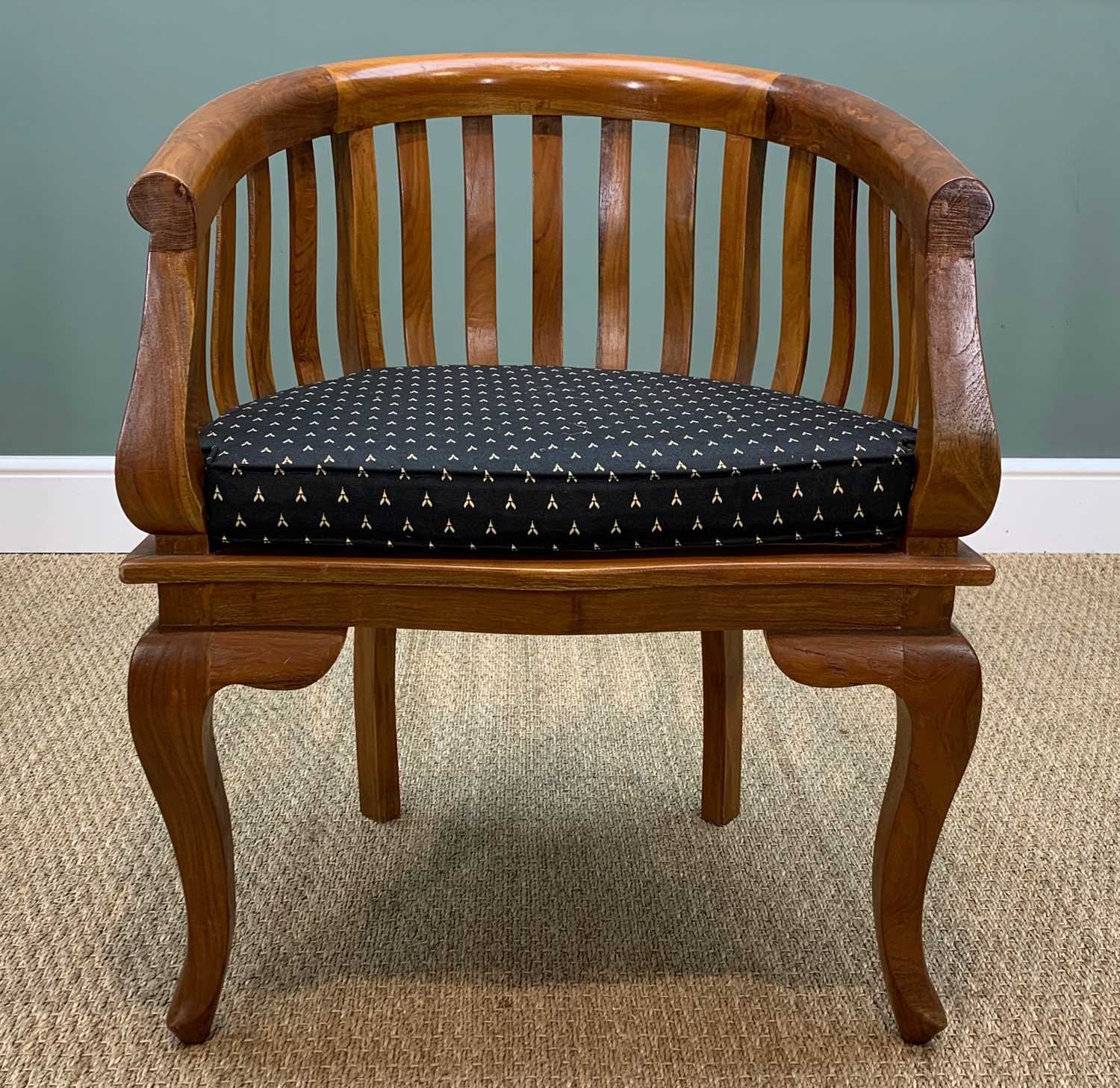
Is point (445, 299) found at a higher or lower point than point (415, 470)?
lower

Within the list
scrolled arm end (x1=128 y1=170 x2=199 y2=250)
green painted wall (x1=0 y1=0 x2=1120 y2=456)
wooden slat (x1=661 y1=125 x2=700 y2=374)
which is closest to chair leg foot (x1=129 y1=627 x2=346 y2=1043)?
scrolled arm end (x1=128 y1=170 x2=199 y2=250)

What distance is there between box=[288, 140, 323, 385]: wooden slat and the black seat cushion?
29 centimetres

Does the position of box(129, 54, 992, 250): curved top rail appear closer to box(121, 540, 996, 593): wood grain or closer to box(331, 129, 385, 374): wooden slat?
box(331, 129, 385, 374): wooden slat

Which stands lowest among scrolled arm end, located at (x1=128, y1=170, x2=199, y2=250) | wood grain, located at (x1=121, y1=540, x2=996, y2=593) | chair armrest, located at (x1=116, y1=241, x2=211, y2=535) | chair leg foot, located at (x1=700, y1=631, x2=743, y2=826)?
chair leg foot, located at (x1=700, y1=631, x2=743, y2=826)

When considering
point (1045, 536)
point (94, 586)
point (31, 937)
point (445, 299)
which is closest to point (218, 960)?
point (31, 937)

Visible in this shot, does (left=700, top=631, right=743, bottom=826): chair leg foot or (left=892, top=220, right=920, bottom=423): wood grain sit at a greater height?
(left=892, top=220, right=920, bottom=423): wood grain

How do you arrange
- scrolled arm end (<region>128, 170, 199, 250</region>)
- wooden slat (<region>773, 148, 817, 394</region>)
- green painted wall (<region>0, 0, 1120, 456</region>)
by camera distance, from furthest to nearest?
green painted wall (<region>0, 0, 1120, 456</region>) < wooden slat (<region>773, 148, 817, 394</region>) < scrolled arm end (<region>128, 170, 199, 250</region>)

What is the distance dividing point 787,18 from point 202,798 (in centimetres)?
147

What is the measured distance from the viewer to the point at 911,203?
2.58ft

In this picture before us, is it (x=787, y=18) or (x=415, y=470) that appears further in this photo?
(x=787, y=18)

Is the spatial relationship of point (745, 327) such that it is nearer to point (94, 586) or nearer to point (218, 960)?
point (218, 960)

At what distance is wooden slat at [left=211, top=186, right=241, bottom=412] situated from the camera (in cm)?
88

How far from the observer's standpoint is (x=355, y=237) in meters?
1.11

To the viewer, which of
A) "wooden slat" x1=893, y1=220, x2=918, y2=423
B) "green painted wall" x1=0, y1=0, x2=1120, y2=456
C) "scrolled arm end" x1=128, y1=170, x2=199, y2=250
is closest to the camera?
"scrolled arm end" x1=128, y1=170, x2=199, y2=250
